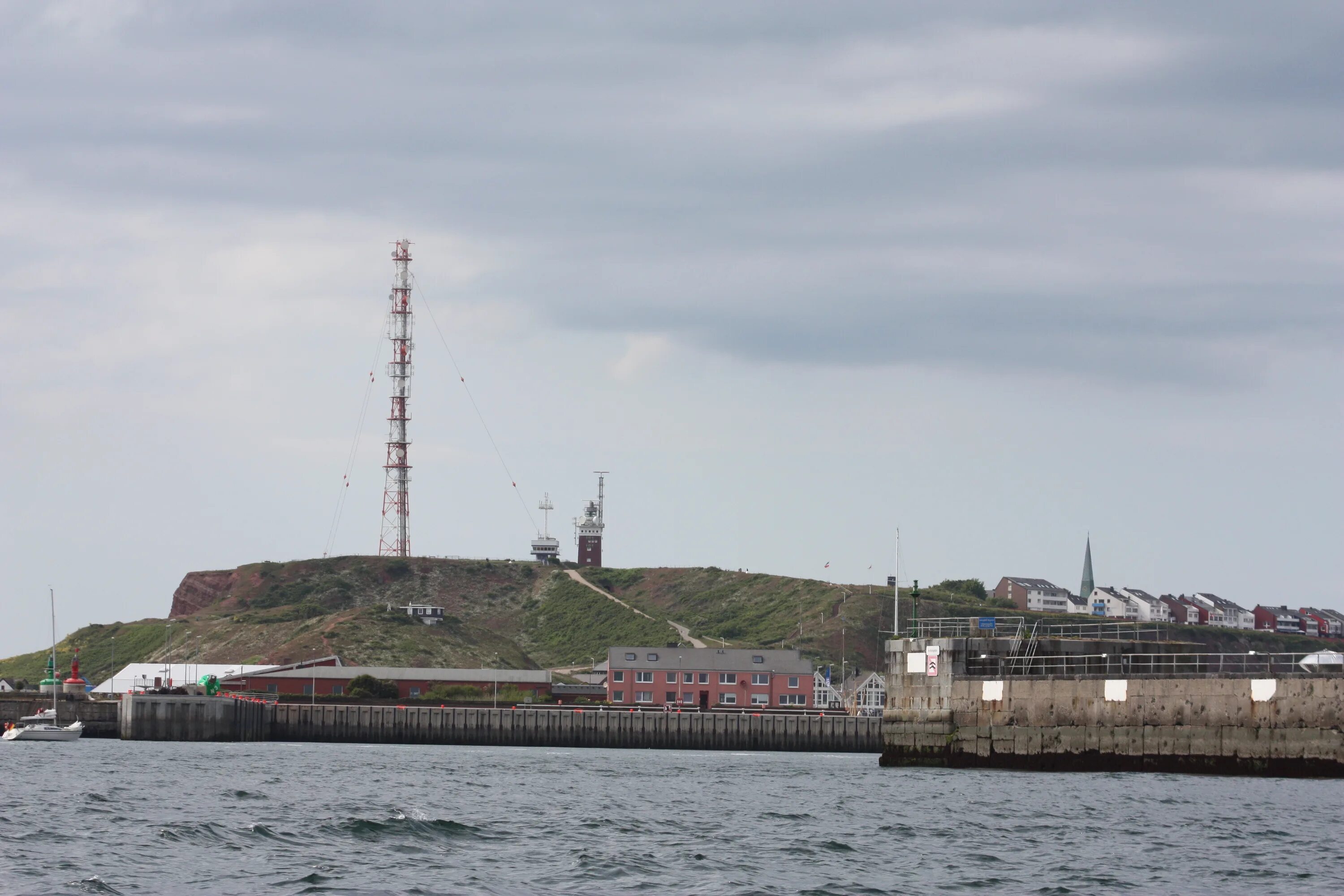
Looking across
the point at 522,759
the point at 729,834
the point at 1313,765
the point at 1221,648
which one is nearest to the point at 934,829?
the point at 729,834

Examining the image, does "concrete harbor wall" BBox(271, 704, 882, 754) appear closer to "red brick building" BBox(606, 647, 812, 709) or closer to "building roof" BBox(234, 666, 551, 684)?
"red brick building" BBox(606, 647, 812, 709)

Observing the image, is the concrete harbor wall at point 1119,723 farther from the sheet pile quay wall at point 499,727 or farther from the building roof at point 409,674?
the building roof at point 409,674

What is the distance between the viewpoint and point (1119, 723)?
54.7 meters

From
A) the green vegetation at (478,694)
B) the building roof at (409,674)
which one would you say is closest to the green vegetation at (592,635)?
the building roof at (409,674)

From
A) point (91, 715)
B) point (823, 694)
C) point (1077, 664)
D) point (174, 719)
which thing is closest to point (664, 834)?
point (1077, 664)

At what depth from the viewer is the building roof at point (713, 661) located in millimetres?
138250

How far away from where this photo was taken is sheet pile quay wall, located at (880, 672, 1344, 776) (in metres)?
49.9

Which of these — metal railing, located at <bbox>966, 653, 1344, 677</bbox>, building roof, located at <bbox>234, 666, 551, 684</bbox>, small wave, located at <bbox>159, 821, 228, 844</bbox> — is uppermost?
metal railing, located at <bbox>966, 653, 1344, 677</bbox>

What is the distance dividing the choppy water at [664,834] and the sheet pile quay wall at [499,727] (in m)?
42.2

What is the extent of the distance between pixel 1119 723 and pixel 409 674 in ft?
323

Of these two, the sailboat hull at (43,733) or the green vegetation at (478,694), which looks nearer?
the sailboat hull at (43,733)

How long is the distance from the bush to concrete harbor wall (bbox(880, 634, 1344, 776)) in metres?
78.9

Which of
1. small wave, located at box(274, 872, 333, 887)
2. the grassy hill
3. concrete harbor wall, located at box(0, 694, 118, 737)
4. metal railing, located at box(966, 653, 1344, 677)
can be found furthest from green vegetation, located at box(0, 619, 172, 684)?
small wave, located at box(274, 872, 333, 887)

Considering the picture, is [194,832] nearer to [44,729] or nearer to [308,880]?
[308,880]
